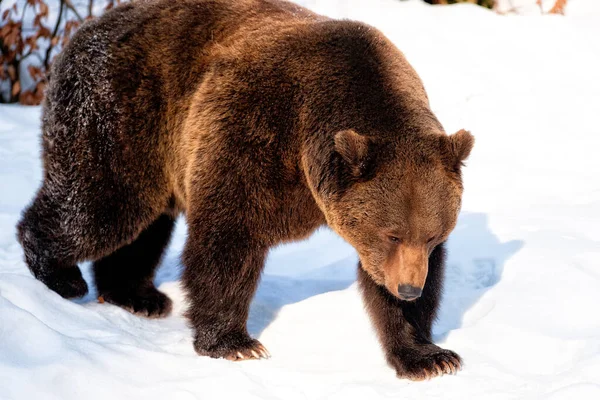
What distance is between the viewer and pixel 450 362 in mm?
5035

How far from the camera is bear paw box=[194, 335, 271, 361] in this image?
17.8ft

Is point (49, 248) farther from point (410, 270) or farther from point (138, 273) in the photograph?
point (410, 270)

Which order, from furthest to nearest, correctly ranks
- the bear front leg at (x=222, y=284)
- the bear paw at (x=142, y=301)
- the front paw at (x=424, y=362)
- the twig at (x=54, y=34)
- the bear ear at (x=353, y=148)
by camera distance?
the twig at (x=54, y=34), the bear paw at (x=142, y=301), the bear front leg at (x=222, y=284), the front paw at (x=424, y=362), the bear ear at (x=353, y=148)

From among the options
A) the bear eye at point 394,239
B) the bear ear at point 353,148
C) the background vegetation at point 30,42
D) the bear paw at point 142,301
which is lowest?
the background vegetation at point 30,42

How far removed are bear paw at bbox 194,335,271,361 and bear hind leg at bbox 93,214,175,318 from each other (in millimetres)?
1091

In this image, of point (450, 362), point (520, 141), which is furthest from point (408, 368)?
point (520, 141)

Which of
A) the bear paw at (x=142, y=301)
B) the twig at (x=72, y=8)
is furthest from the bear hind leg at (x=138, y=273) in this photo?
the twig at (x=72, y=8)

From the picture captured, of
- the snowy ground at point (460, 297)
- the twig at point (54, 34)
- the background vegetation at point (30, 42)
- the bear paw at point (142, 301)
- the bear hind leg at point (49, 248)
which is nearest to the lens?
the snowy ground at point (460, 297)

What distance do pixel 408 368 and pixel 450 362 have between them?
24cm

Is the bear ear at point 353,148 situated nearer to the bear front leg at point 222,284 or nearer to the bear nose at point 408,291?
the bear nose at point 408,291

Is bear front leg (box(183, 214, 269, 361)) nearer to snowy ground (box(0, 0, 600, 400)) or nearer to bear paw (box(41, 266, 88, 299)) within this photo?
snowy ground (box(0, 0, 600, 400))

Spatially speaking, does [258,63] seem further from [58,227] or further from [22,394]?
[22,394]

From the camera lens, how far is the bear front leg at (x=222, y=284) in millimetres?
A: 5406

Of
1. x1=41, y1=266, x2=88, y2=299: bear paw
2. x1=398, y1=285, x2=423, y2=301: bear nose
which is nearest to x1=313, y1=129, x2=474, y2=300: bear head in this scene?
x1=398, y1=285, x2=423, y2=301: bear nose
